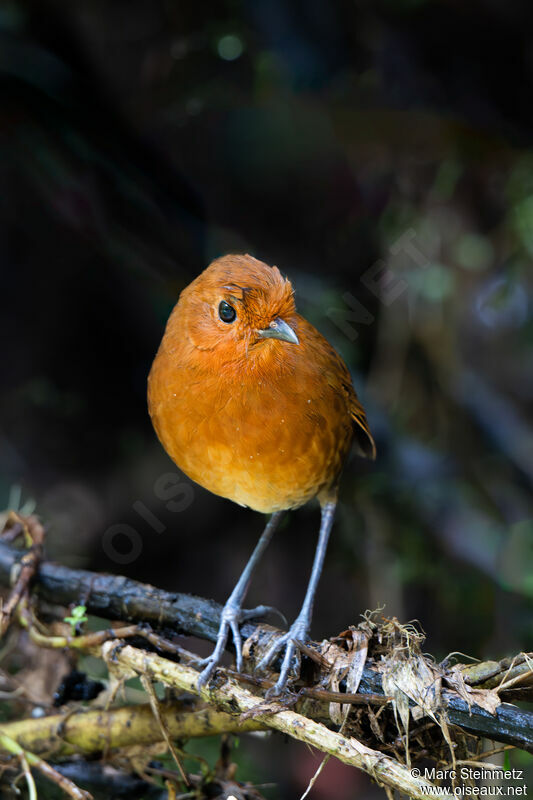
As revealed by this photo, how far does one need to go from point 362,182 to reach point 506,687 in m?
3.19

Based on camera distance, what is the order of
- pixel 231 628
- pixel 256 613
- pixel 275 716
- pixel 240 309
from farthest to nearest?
1. pixel 256 613
2. pixel 231 628
3. pixel 240 309
4. pixel 275 716

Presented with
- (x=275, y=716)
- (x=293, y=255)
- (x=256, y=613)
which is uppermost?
(x=293, y=255)

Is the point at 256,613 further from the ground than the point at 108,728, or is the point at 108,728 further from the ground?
the point at 256,613

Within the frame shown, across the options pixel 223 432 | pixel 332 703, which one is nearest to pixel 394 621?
pixel 332 703

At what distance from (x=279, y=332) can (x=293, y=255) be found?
2.15 meters

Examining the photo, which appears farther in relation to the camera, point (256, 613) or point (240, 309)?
point (256, 613)

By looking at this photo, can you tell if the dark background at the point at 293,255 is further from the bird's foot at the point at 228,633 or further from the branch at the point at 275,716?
the branch at the point at 275,716

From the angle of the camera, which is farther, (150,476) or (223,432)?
(150,476)

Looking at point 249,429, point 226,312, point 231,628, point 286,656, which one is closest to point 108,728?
point 231,628

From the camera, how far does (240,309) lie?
2.24m

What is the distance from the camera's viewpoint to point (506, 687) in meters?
1.80

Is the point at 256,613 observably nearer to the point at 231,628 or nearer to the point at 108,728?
the point at 231,628

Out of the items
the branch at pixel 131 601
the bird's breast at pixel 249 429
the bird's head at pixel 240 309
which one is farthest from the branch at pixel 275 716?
the bird's head at pixel 240 309

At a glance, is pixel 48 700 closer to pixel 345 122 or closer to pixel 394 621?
pixel 394 621
